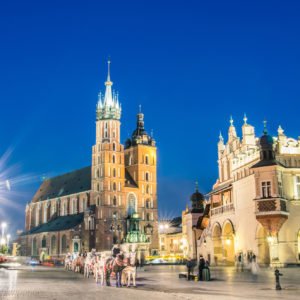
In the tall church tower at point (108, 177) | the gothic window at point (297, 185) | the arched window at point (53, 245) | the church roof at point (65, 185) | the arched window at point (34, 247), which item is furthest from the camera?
the church roof at point (65, 185)

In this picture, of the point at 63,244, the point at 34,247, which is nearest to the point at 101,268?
the point at 63,244

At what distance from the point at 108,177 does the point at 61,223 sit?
18.0m

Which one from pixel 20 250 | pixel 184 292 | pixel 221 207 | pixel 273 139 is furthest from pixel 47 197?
pixel 184 292

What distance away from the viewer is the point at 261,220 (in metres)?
40.2

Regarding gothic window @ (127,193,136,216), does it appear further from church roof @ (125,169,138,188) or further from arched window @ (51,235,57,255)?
arched window @ (51,235,57,255)

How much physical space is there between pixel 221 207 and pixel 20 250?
8808cm

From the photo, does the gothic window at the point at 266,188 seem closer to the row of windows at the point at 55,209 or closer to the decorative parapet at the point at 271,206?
the decorative parapet at the point at 271,206

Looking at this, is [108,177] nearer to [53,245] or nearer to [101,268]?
[53,245]

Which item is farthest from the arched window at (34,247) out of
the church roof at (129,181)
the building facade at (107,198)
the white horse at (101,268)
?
the white horse at (101,268)

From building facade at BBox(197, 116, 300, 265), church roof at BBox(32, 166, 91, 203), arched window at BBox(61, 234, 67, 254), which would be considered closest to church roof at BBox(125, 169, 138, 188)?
church roof at BBox(32, 166, 91, 203)

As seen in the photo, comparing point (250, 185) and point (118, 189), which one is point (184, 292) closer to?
point (250, 185)

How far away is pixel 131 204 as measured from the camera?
112 m

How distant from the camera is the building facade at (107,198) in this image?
347 feet

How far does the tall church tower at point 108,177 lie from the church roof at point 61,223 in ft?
22.3
